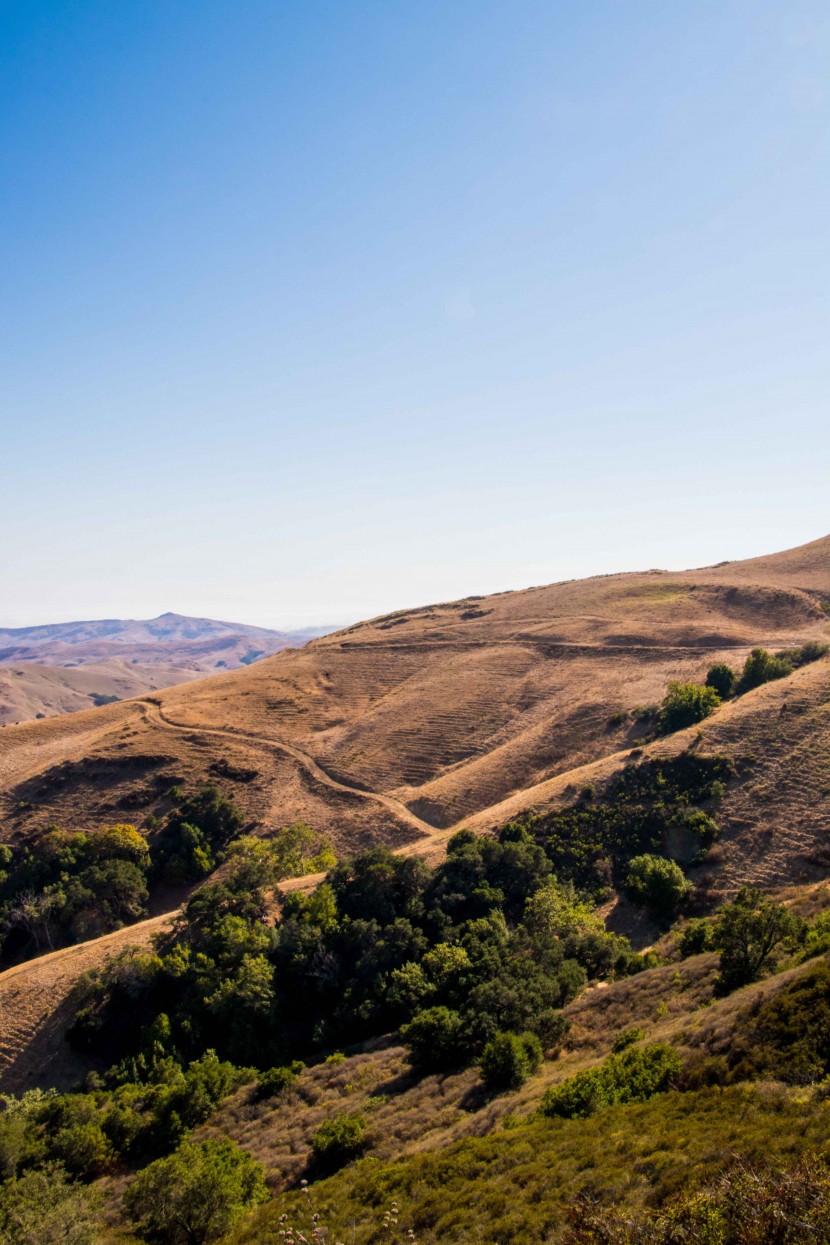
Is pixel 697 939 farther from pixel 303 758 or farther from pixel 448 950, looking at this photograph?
pixel 303 758

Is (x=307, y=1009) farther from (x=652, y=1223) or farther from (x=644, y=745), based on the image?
(x=644, y=745)

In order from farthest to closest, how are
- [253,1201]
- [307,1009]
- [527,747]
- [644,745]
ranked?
[527,747] < [644,745] < [307,1009] < [253,1201]

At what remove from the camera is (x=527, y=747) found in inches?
2378

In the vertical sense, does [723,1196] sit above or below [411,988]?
above

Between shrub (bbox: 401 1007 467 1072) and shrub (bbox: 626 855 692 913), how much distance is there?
582 inches

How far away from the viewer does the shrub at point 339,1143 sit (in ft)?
68.9

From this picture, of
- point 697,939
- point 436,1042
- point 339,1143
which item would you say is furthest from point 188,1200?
point 697,939

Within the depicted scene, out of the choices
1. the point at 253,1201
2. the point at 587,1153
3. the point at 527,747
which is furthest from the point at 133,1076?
the point at 527,747

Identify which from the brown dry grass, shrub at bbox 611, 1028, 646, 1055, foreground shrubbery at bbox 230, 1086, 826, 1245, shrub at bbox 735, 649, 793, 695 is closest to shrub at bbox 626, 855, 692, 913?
the brown dry grass

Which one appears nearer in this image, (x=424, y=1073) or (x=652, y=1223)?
(x=652, y=1223)

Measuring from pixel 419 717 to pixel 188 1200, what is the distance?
176 feet

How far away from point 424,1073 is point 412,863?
44.8 ft

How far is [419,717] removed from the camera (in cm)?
7181

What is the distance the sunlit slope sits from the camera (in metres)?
58.6
